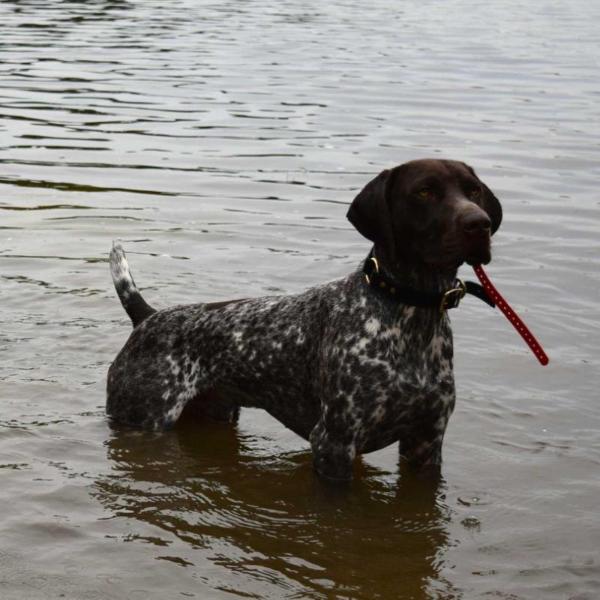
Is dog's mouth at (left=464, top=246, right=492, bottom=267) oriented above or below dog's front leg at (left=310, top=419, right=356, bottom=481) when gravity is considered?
above

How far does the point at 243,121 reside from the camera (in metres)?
16.5

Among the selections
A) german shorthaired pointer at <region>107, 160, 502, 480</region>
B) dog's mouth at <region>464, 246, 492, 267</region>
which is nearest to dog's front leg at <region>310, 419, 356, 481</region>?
german shorthaired pointer at <region>107, 160, 502, 480</region>

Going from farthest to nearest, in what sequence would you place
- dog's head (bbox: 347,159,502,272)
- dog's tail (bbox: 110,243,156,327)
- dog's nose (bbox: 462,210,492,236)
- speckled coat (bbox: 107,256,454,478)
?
dog's tail (bbox: 110,243,156,327)
speckled coat (bbox: 107,256,454,478)
dog's head (bbox: 347,159,502,272)
dog's nose (bbox: 462,210,492,236)

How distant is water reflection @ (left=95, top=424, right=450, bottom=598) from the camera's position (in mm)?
5523

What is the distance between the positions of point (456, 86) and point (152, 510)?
14514 millimetres

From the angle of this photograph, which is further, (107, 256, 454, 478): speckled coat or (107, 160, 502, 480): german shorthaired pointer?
(107, 256, 454, 478): speckled coat

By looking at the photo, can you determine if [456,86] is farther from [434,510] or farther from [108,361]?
[434,510]

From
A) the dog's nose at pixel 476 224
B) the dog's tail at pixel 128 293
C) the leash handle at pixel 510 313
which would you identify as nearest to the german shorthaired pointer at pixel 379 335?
the dog's nose at pixel 476 224

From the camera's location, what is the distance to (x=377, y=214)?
19.3ft

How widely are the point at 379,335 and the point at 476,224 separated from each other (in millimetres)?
758

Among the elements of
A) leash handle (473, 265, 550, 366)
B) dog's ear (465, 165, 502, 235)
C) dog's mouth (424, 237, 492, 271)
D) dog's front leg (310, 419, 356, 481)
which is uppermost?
dog's ear (465, 165, 502, 235)

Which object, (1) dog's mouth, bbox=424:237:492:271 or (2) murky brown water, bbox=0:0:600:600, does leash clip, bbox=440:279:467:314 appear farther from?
(2) murky brown water, bbox=0:0:600:600

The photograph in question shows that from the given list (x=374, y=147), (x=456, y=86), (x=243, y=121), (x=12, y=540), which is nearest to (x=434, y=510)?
(x=12, y=540)

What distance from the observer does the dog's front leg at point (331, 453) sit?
20.0 ft
